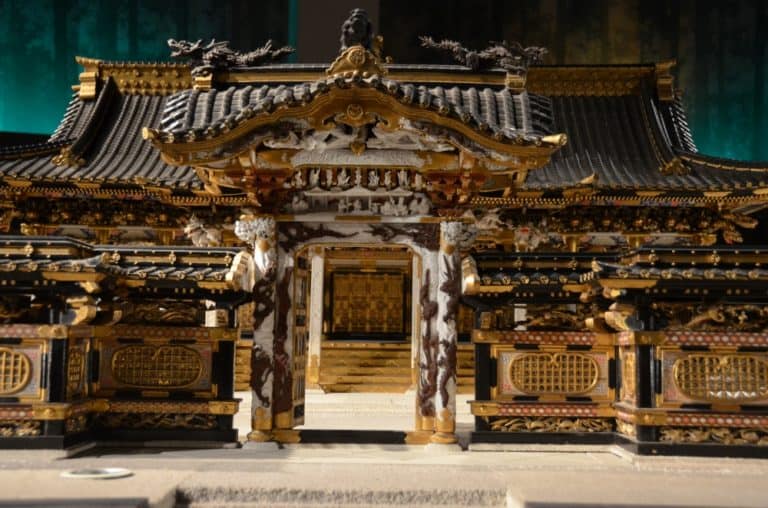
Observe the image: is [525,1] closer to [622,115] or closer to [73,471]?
[622,115]

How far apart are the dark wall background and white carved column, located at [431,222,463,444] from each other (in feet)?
40.7

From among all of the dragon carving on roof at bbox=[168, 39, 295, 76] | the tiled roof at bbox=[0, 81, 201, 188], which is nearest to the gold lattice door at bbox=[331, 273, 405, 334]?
the tiled roof at bbox=[0, 81, 201, 188]

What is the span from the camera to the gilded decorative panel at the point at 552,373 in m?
9.10

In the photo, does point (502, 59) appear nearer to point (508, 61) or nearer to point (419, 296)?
point (508, 61)

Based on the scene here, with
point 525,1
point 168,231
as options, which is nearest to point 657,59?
point 525,1

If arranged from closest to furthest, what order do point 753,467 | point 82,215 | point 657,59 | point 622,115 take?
1. point 753,467
2. point 82,215
3. point 622,115
4. point 657,59

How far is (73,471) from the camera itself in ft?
23.7

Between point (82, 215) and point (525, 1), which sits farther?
point (525, 1)

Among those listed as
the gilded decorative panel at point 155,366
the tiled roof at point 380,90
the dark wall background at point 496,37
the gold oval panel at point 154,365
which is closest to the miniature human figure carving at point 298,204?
the tiled roof at point 380,90

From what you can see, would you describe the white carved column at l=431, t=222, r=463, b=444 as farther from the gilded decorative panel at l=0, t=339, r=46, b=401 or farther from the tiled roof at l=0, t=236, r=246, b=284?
the gilded decorative panel at l=0, t=339, r=46, b=401

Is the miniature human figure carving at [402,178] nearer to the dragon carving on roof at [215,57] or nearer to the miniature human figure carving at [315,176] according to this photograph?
the miniature human figure carving at [315,176]

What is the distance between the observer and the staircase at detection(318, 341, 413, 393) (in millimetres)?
16547

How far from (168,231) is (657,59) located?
1316cm

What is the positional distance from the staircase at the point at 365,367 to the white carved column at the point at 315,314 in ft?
0.99
